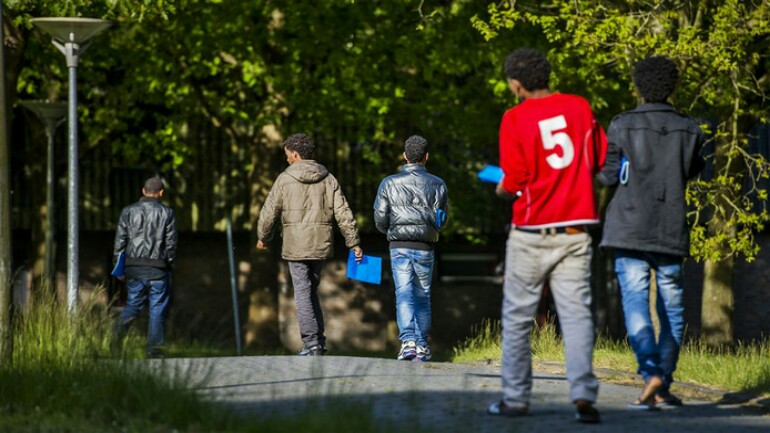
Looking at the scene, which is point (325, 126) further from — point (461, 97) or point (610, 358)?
point (610, 358)

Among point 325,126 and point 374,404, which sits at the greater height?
point 325,126

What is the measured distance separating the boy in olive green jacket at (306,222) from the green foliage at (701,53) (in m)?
5.20

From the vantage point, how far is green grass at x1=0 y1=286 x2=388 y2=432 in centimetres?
775

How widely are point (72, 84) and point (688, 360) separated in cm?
644

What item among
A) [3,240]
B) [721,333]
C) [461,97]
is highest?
[461,97]

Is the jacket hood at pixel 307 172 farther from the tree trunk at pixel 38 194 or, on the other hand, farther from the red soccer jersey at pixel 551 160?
the tree trunk at pixel 38 194

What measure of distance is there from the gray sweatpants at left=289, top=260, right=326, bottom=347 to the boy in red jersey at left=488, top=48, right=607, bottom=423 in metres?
4.68

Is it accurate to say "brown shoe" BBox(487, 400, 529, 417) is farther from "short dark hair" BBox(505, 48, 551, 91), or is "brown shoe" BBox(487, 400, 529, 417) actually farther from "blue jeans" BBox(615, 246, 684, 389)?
"short dark hair" BBox(505, 48, 551, 91)

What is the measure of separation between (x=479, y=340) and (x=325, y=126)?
11552mm

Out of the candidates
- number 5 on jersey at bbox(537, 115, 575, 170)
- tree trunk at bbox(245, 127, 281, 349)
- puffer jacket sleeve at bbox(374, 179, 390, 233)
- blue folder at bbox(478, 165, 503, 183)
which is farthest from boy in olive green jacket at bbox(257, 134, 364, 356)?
tree trunk at bbox(245, 127, 281, 349)

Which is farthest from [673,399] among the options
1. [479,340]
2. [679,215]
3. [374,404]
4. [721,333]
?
[721,333]

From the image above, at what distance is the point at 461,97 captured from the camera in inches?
1053

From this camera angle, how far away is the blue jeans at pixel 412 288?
12117 millimetres

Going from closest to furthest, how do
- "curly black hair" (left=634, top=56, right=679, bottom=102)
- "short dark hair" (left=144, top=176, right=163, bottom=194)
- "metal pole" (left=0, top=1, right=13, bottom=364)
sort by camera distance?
1. "curly black hair" (left=634, top=56, right=679, bottom=102)
2. "metal pole" (left=0, top=1, right=13, bottom=364)
3. "short dark hair" (left=144, top=176, right=163, bottom=194)
